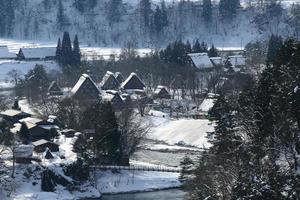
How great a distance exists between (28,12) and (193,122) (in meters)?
64.6

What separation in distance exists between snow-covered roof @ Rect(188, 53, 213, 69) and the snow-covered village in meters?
0.28

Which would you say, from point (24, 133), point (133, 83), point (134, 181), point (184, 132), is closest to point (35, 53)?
point (133, 83)

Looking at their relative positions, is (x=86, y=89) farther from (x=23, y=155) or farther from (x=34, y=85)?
(x=23, y=155)

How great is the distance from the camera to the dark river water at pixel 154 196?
33281mm

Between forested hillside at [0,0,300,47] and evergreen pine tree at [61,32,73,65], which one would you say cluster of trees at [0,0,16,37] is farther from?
evergreen pine tree at [61,32,73,65]

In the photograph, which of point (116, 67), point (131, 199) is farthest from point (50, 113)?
point (116, 67)

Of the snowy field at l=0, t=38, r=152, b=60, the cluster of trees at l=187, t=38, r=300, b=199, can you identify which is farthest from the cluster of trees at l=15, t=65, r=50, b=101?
the cluster of trees at l=187, t=38, r=300, b=199

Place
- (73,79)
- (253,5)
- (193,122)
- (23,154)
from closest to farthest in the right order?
(23,154) → (193,122) → (73,79) → (253,5)

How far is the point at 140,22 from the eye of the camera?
10206cm

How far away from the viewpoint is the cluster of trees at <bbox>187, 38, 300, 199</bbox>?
15.8 meters

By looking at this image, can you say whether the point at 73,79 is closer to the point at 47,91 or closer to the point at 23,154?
the point at 47,91

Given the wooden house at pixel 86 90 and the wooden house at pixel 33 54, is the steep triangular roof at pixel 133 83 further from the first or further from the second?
the wooden house at pixel 33 54

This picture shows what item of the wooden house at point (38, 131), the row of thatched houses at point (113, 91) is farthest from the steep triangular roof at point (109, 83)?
the wooden house at point (38, 131)

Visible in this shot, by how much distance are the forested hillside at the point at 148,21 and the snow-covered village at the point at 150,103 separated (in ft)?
0.76
